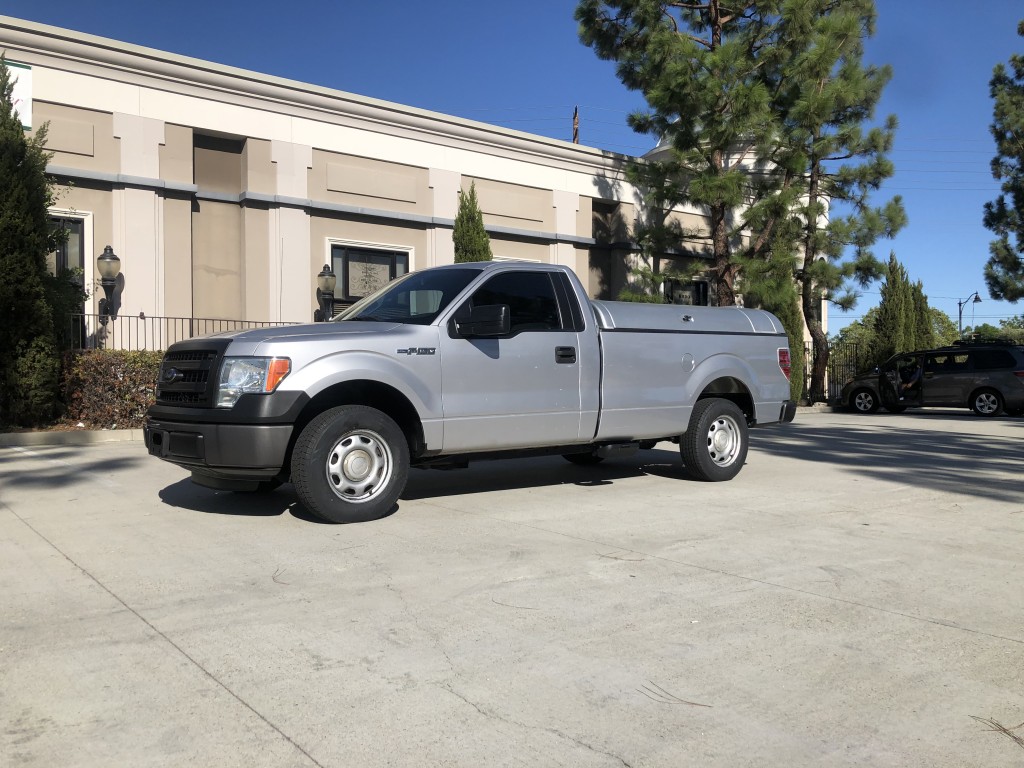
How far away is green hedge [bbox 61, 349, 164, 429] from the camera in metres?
13.4

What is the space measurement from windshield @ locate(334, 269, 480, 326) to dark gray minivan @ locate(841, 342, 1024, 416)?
17733 mm

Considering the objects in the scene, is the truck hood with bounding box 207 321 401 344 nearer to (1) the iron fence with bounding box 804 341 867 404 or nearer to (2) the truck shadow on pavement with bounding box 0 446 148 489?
(2) the truck shadow on pavement with bounding box 0 446 148 489

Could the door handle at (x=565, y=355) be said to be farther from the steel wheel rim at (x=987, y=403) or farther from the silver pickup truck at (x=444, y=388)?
the steel wheel rim at (x=987, y=403)

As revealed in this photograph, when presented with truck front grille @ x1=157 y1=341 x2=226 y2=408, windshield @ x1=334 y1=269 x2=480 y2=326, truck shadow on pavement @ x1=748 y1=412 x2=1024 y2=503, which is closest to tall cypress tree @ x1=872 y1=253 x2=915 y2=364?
truck shadow on pavement @ x1=748 y1=412 x2=1024 y2=503

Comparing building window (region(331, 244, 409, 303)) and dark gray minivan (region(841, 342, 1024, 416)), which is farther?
dark gray minivan (region(841, 342, 1024, 416))

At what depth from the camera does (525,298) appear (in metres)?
7.48

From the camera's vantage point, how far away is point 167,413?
653 cm

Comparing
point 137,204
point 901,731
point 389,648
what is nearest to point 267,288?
point 137,204

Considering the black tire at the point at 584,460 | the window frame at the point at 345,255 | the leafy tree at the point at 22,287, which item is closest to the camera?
the black tire at the point at 584,460

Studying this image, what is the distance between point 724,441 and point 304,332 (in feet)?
14.8

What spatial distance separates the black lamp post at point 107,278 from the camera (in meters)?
15.7

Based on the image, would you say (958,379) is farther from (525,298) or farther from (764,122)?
(525,298)

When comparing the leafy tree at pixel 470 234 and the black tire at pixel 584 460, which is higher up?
the leafy tree at pixel 470 234

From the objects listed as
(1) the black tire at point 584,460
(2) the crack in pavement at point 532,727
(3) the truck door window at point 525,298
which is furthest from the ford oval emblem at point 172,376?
(1) the black tire at point 584,460
